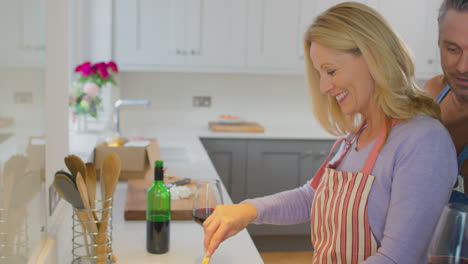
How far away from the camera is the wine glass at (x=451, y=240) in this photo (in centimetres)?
63

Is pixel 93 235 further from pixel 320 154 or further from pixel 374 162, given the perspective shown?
pixel 320 154

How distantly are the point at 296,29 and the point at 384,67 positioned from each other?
293 centimetres

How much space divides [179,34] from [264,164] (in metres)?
1.16

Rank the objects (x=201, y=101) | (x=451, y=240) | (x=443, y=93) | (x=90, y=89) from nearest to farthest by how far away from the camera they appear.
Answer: (x=451, y=240) < (x=443, y=93) < (x=90, y=89) < (x=201, y=101)

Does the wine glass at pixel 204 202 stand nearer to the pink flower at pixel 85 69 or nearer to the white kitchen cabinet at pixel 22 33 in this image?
the white kitchen cabinet at pixel 22 33

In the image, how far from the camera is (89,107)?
3.29m

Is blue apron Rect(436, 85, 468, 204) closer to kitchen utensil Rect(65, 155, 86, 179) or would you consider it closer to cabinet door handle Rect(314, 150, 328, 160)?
kitchen utensil Rect(65, 155, 86, 179)

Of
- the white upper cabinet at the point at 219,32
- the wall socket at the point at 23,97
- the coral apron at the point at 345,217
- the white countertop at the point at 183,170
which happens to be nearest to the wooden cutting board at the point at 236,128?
the white countertop at the point at 183,170

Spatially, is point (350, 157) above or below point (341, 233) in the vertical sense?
above

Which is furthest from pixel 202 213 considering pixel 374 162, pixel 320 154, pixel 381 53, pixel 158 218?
pixel 320 154

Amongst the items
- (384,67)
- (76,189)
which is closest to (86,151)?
(76,189)

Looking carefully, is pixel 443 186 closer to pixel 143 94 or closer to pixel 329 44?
pixel 329 44

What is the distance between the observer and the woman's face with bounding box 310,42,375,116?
4.23ft

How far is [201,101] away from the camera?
4395 millimetres
